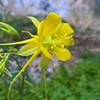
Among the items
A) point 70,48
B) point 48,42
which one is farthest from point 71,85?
point 48,42

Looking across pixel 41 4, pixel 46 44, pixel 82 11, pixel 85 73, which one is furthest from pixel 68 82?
pixel 46 44

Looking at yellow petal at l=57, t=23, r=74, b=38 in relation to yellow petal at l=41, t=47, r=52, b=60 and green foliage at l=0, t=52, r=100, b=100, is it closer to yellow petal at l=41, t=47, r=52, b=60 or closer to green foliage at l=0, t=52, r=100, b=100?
yellow petal at l=41, t=47, r=52, b=60

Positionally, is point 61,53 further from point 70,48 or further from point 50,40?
point 70,48

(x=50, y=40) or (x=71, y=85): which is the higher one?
(x=50, y=40)

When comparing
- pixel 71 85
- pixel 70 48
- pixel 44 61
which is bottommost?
pixel 71 85

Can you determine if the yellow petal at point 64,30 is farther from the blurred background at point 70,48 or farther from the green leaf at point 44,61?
the blurred background at point 70,48

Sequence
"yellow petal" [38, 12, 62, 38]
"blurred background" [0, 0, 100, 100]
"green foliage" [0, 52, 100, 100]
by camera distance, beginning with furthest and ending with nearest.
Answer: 1. "blurred background" [0, 0, 100, 100]
2. "green foliage" [0, 52, 100, 100]
3. "yellow petal" [38, 12, 62, 38]

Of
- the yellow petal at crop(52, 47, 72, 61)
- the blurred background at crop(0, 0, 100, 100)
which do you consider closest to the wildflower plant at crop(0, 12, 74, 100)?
the yellow petal at crop(52, 47, 72, 61)

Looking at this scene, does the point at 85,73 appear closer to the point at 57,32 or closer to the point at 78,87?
the point at 78,87

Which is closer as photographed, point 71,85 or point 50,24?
point 50,24
